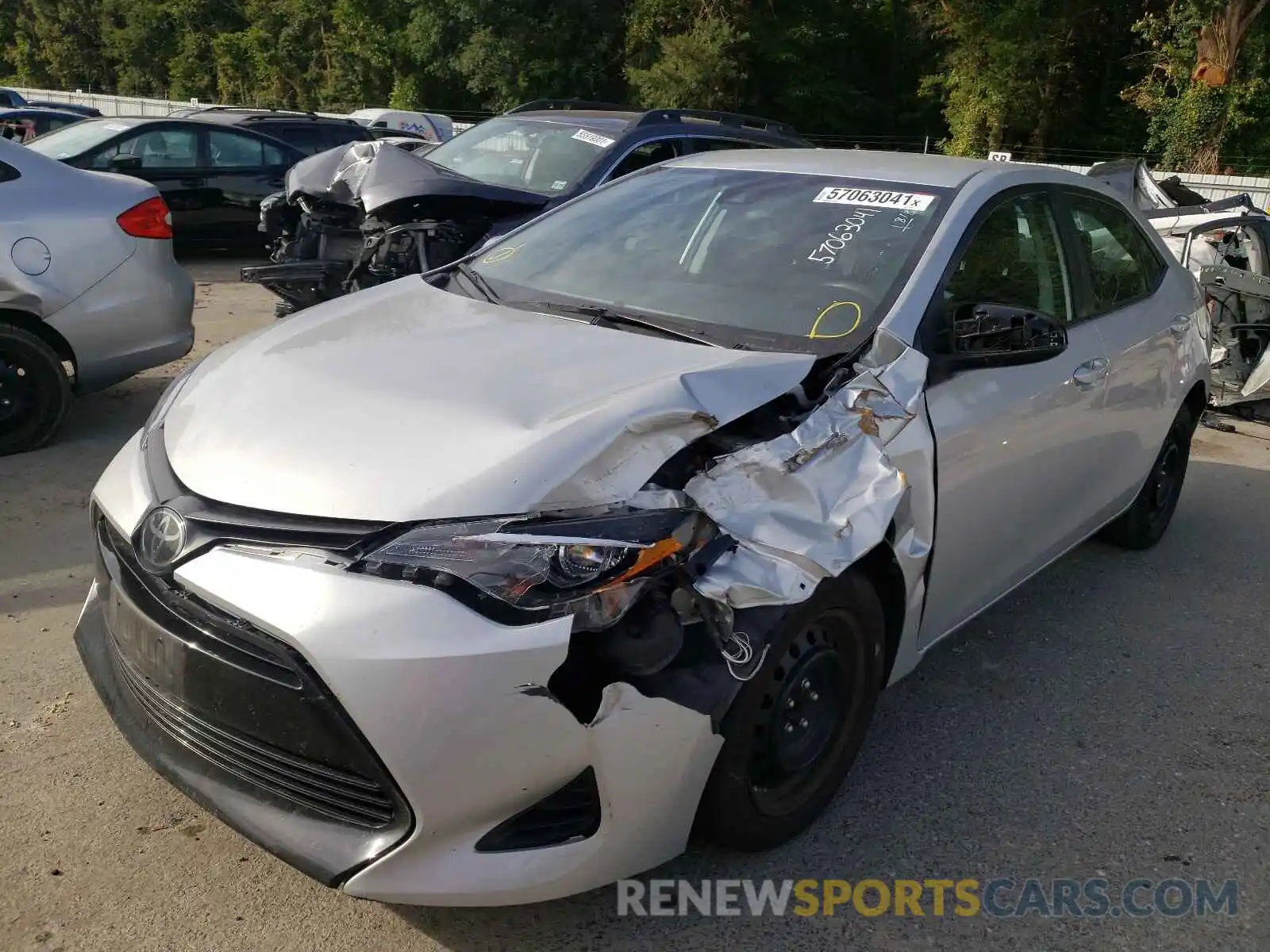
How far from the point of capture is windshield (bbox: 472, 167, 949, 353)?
10.4 ft

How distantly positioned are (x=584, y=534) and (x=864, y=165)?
2141 millimetres

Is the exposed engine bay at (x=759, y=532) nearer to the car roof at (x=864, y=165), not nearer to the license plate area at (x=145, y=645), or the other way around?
the license plate area at (x=145, y=645)

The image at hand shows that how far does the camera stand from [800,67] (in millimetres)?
34719

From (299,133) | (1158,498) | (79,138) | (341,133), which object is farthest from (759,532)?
(341,133)

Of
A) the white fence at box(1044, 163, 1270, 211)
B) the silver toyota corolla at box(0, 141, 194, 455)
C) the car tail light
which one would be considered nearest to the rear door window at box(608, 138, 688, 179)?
the car tail light

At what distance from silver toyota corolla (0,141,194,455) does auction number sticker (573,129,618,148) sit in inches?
115

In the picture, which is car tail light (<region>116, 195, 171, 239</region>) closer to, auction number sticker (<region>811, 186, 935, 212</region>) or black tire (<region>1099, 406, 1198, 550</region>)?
auction number sticker (<region>811, 186, 935, 212</region>)

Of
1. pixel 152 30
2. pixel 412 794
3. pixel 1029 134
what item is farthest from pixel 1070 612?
pixel 152 30

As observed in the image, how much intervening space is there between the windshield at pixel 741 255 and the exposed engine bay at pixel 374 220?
217 centimetres

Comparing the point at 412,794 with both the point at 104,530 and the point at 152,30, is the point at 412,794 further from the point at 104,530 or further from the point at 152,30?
the point at 152,30

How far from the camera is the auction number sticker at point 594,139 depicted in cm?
736

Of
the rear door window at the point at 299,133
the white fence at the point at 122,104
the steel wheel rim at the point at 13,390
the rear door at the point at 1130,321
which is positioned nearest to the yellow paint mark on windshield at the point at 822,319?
the rear door at the point at 1130,321

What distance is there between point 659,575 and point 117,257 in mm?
4237

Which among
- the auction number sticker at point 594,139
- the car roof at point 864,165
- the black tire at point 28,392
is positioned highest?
the car roof at point 864,165
